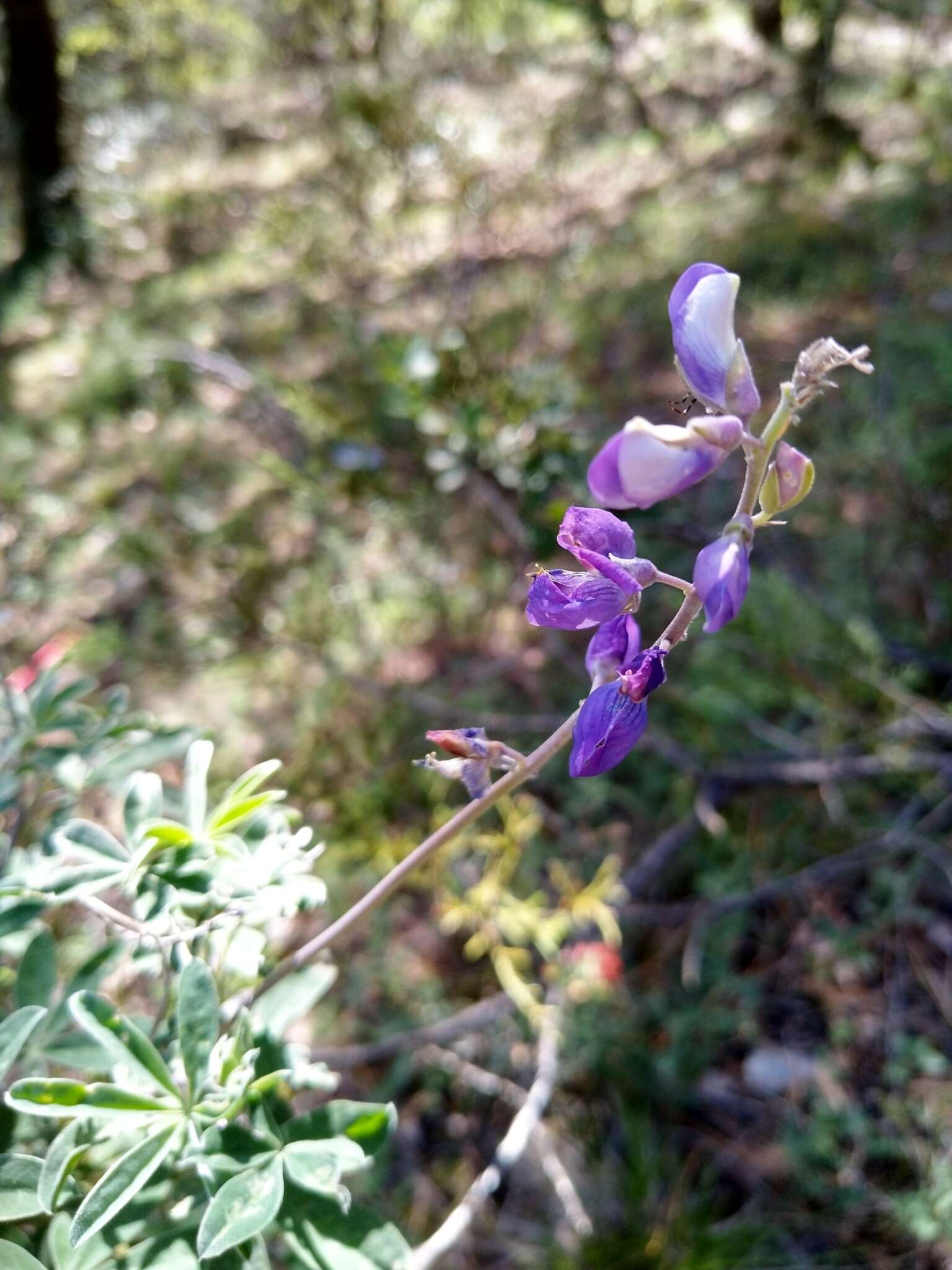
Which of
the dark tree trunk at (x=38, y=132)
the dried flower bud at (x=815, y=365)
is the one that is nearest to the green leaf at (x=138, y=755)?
the dried flower bud at (x=815, y=365)

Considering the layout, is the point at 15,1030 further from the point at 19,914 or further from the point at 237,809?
the point at 237,809

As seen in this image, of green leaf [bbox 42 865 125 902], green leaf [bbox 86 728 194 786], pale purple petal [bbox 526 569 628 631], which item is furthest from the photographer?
green leaf [bbox 86 728 194 786]

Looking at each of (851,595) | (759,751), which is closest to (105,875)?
(759,751)

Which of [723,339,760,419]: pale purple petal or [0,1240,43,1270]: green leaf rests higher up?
[723,339,760,419]: pale purple petal

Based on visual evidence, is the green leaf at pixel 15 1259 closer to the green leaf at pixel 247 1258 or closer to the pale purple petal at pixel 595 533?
the green leaf at pixel 247 1258

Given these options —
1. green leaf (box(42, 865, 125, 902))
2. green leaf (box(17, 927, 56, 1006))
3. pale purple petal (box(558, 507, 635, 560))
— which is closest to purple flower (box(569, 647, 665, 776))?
pale purple petal (box(558, 507, 635, 560))

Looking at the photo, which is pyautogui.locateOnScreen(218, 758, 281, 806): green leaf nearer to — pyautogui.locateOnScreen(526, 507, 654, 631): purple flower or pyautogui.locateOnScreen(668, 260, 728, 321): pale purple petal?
pyautogui.locateOnScreen(526, 507, 654, 631): purple flower

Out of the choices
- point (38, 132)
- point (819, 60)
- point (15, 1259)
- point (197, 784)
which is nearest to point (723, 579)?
point (197, 784)
